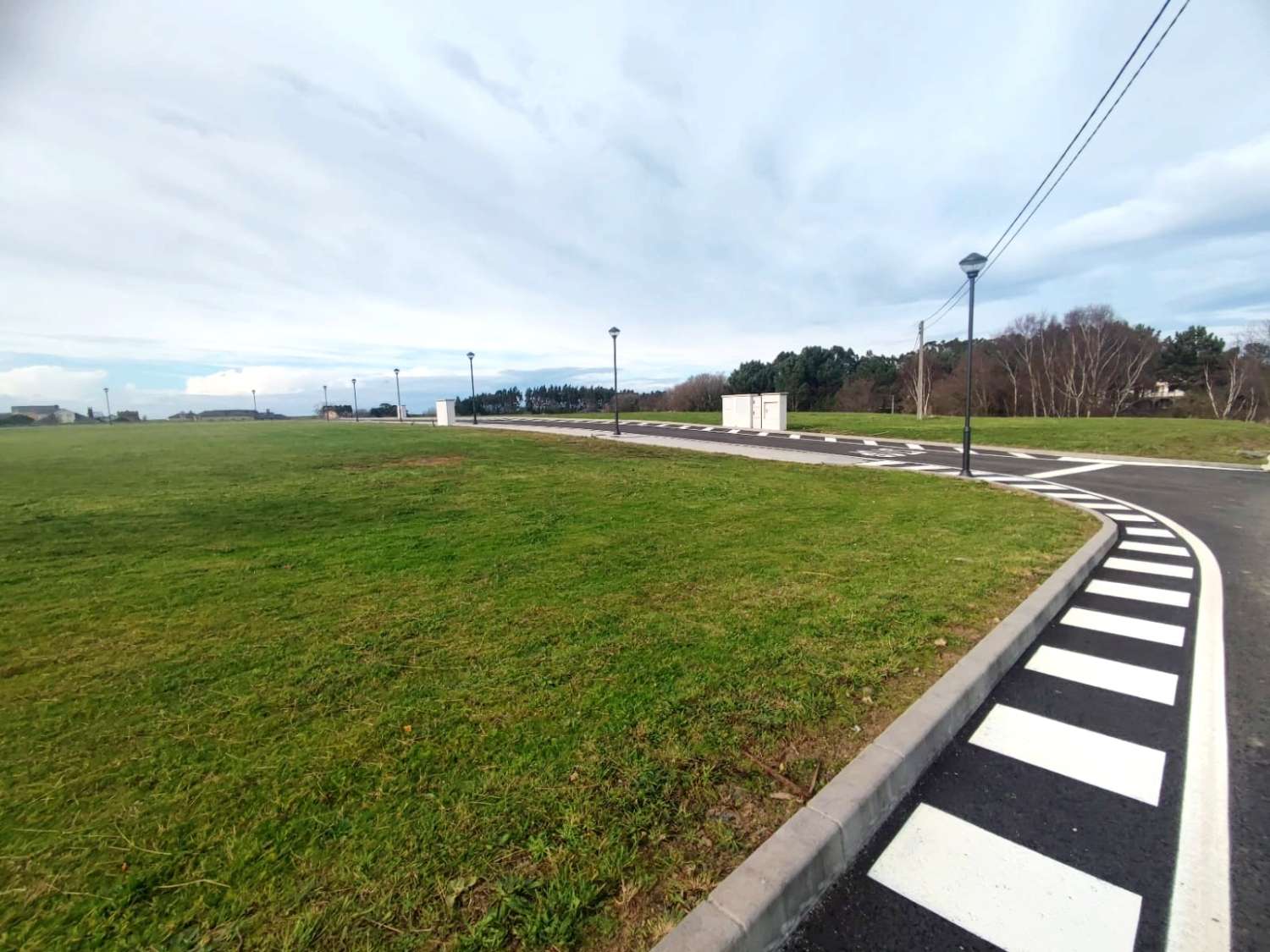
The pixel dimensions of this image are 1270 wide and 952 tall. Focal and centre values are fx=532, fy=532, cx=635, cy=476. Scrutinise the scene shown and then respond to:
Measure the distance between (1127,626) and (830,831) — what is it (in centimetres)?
382

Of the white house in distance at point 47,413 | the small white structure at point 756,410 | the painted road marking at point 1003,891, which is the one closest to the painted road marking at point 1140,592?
the painted road marking at point 1003,891

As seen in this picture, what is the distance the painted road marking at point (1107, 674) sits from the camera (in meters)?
3.26

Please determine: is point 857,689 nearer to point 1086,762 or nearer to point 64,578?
point 1086,762

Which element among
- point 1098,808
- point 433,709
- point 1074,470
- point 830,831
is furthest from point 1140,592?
point 1074,470

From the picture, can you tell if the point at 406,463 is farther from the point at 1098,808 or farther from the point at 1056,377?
the point at 1056,377

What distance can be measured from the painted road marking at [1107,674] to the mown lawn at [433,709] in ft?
1.49

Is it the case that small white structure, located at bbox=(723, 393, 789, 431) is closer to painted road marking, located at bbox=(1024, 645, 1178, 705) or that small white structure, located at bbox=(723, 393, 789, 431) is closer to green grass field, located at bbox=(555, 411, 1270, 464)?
green grass field, located at bbox=(555, 411, 1270, 464)

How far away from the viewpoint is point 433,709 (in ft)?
9.13

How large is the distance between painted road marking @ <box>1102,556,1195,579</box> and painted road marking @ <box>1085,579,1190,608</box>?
62cm

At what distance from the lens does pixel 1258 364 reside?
41.6 meters

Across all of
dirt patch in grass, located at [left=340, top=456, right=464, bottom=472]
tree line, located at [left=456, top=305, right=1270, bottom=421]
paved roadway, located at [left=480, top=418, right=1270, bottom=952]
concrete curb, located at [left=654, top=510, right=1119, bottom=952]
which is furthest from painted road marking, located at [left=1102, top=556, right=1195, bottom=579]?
tree line, located at [left=456, top=305, right=1270, bottom=421]

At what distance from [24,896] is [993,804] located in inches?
142

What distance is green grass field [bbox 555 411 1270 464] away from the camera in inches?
725

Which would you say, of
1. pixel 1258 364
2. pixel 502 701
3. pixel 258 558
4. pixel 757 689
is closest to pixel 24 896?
pixel 502 701
